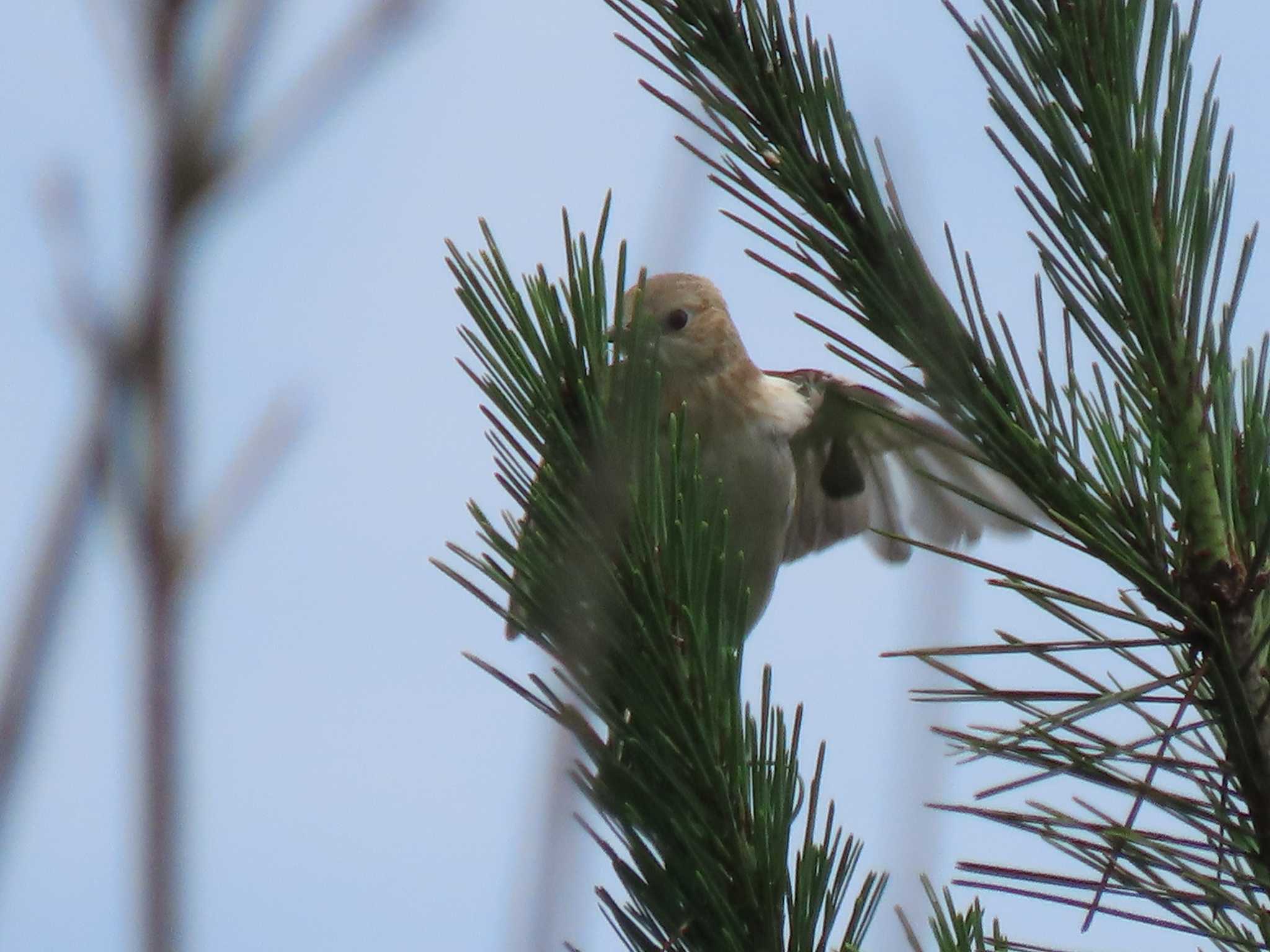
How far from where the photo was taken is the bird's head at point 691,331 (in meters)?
4.30

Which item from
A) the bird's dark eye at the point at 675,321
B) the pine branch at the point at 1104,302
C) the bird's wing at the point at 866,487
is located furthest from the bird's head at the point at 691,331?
the pine branch at the point at 1104,302

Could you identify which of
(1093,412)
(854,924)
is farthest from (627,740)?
(1093,412)

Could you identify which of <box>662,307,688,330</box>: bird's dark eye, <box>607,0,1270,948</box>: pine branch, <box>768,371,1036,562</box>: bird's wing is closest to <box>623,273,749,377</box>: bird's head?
<box>662,307,688,330</box>: bird's dark eye

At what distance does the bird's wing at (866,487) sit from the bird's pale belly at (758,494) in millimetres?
455

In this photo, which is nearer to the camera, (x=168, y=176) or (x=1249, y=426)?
(x=168, y=176)

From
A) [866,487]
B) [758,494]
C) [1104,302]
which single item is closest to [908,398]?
[1104,302]

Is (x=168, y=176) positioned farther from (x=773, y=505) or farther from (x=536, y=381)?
(x=773, y=505)

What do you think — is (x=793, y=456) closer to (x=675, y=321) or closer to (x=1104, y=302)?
(x=675, y=321)

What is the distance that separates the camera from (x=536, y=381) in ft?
5.13

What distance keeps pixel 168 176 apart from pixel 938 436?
3.95ft

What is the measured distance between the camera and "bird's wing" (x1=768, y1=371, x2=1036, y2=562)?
450cm

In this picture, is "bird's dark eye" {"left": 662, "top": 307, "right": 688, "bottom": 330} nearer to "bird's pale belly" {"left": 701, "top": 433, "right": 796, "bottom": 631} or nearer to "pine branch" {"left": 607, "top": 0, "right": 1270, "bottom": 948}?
"bird's pale belly" {"left": 701, "top": 433, "right": 796, "bottom": 631}

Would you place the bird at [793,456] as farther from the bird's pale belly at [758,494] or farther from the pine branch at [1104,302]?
the pine branch at [1104,302]

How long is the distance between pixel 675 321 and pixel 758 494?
69 cm
